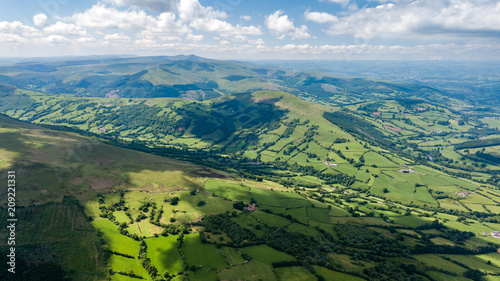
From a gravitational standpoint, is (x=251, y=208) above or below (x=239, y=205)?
below

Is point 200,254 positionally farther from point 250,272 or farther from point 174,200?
point 174,200

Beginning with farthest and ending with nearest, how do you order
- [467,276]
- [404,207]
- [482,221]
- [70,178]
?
[404,207] < [482,221] < [70,178] < [467,276]

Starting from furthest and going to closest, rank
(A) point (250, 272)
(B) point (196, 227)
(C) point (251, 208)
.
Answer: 1. (C) point (251, 208)
2. (B) point (196, 227)
3. (A) point (250, 272)

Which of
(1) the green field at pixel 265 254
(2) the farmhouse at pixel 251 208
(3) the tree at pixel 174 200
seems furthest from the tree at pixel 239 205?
(1) the green field at pixel 265 254

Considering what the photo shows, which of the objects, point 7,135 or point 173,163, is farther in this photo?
point 173,163

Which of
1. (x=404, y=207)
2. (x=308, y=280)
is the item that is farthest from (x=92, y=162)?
(x=404, y=207)

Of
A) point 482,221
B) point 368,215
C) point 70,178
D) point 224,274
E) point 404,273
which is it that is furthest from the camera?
point 482,221

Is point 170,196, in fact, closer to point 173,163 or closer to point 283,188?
point 173,163

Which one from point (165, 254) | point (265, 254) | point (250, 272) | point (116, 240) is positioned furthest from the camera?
point (265, 254)

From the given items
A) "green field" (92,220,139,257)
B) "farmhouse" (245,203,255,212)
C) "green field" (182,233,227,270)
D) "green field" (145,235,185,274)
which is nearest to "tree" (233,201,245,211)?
"farmhouse" (245,203,255,212)

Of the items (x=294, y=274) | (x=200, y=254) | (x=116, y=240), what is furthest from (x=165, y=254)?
(x=294, y=274)

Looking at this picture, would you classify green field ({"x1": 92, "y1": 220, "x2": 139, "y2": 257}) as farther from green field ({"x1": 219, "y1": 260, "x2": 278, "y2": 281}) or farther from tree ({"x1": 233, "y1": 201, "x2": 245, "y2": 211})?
tree ({"x1": 233, "y1": 201, "x2": 245, "y2": 211})
